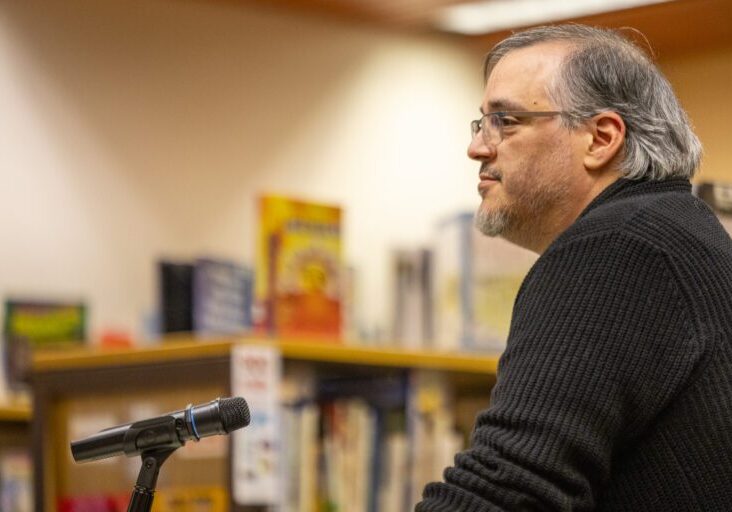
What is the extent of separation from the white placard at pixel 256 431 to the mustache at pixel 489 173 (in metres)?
1.06

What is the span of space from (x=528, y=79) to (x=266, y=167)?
3887 mm

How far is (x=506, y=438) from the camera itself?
4.51 ft

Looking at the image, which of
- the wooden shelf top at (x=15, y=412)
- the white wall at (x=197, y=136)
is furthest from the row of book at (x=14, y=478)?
the white wall at (x=197, y=136)

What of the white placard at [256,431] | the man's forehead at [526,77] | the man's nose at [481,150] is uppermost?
the man's forehead at [526,77]

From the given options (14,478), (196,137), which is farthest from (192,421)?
(196,137)

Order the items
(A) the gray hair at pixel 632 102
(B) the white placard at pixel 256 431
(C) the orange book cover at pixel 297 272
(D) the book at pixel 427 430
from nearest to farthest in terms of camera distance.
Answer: (A) the gray hair at pixel 632 102, (B) the white placard at pixel 256 431, (C) the orange book cover at pixel 297 272, (D) the book at pixel 427 430

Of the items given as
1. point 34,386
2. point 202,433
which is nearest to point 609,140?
point 202,433

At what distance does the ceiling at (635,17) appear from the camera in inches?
165

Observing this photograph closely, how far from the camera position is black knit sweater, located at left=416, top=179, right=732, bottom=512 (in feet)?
4.47

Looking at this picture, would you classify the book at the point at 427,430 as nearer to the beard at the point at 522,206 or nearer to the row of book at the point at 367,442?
the row of book at the point at 367,442

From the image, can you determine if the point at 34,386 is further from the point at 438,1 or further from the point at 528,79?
the point at 438,1

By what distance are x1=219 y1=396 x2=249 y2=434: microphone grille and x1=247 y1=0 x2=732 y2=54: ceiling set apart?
235cm

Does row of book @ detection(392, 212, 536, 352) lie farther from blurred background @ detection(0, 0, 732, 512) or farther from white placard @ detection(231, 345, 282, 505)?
white placard @ detection(231, 345, 282, 505)

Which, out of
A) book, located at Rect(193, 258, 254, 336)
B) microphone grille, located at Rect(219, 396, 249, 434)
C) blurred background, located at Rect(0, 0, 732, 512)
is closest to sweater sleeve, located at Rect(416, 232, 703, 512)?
microphone grille, located at Rect(219, 396, 249, 434)
